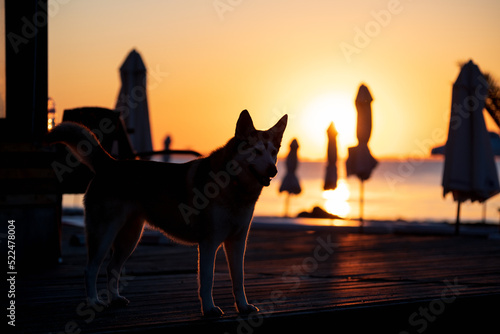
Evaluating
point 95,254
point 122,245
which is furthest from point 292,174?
point 95,254

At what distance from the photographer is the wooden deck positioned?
4543 millimetres

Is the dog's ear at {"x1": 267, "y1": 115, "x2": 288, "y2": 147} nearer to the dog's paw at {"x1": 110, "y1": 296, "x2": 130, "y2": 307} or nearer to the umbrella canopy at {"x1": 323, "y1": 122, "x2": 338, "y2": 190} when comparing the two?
the dog's paw at {"x1": 110, "y1": 296, "x2": 130, "y2": 307}

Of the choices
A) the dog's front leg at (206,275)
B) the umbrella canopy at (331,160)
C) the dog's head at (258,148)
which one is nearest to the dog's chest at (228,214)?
the dog's front leg at (206,275)

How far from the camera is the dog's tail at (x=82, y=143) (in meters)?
5.11

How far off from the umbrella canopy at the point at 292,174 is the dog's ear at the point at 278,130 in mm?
17923

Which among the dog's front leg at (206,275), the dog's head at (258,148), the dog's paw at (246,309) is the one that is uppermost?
the dog's head at (258,148)

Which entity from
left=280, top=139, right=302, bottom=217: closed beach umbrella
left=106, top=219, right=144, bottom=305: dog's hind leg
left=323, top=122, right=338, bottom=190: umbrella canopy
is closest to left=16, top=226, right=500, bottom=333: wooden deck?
left=106, top=219, right=144, bottom=305: dog's hind leg

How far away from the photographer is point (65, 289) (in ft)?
19.7

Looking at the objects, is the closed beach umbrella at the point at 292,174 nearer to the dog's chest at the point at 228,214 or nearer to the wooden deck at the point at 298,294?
the wooden deck at the point at 298,294

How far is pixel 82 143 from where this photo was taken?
5.14 meters

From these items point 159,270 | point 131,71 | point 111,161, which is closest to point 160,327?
point 111,161

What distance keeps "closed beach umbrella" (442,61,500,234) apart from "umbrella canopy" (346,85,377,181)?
1.85 m

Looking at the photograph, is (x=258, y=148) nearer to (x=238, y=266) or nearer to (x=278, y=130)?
(x=278, y=130)

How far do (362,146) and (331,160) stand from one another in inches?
168
